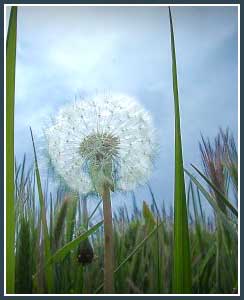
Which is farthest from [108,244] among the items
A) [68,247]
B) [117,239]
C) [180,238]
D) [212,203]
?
[212,203]

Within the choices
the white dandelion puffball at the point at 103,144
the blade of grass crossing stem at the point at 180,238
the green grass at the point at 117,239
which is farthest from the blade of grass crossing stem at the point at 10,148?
the blade of grass crossing stem at the point at 180,238

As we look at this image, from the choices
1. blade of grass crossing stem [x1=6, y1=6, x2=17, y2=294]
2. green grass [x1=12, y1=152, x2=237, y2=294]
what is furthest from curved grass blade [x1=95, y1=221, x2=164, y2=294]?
blade of grass crossing stem [x1=6, y1=6, x2=17, y2=294]

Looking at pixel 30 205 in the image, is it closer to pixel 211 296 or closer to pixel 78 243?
pixel 78 243

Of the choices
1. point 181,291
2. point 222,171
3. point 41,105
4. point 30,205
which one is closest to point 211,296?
point 181,291

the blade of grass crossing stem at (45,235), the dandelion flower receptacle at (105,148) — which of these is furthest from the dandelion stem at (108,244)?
the blade of grass crossing stem at (45,235)

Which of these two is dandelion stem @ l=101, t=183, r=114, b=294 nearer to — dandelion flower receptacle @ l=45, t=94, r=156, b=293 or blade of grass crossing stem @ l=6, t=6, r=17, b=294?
dandelion flower receptacle @ l=45, t=94, r=156, b=293

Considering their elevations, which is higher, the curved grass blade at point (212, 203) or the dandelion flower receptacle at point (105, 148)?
the dandelion flower receptacle at point (105, 148)

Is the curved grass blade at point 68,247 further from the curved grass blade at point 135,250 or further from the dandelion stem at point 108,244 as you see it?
the curved grass blade at point 135,250

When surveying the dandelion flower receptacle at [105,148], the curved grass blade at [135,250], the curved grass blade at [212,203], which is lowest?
the curved grass blade at [135,250]
